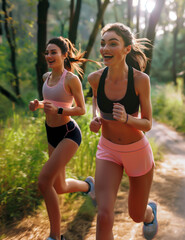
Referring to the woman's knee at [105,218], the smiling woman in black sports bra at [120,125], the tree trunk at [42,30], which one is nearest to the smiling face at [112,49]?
the smiling woman in black sports bra at [120,125]

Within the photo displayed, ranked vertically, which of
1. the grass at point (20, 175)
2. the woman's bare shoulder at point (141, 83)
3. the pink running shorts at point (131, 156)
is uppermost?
the woman's bare shoulder at point (141, 83)

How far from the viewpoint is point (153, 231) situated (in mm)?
3062

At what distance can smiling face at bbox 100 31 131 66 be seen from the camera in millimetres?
2355

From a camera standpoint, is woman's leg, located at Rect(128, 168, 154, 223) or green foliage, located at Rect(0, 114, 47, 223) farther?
green foliage, located at Rect(0, 114, 47, 223)

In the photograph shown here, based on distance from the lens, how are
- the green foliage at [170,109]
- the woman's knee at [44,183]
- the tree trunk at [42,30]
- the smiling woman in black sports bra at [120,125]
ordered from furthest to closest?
the green foliage at [170,109]
the tree trunk at [42,30]
the woman's knee at [44,183]
the smiling woman in black sports bra at [120,125]

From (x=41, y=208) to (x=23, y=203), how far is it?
0.82 ft

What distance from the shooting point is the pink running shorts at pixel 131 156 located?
2475 millimetres

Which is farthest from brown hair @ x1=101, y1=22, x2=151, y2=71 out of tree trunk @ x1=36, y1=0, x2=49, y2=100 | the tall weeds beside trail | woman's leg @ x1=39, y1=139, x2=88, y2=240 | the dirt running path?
tree trunk @ x1=36, y1=0, x2=49, y2=100

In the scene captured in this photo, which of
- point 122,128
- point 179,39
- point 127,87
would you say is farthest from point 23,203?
point 179,39

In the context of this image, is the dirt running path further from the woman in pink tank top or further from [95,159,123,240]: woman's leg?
[95,159,123,240]: woman's leg

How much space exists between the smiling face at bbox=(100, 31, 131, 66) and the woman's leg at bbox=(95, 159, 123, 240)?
897mm

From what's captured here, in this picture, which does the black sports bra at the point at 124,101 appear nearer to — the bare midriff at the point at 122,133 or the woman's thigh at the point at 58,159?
the bare midriff at the point at 122,133

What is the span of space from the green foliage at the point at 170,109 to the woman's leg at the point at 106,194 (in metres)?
7.35

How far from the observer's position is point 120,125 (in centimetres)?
247
